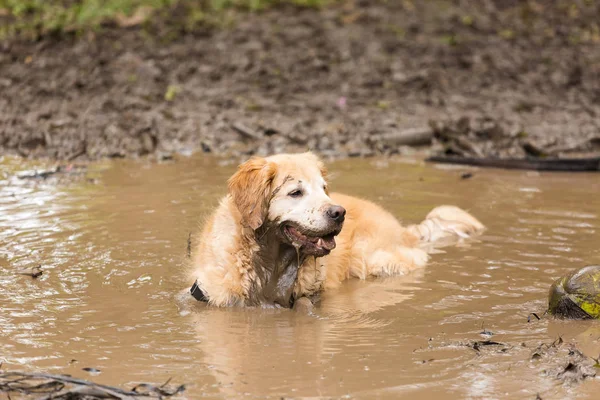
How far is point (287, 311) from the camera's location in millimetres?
7039

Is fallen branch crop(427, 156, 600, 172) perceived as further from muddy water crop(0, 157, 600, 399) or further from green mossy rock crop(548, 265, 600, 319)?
green mossy rock crop(548, 265, 600, 319)


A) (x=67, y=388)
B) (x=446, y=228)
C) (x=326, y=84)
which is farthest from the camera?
(x=326, y=84)

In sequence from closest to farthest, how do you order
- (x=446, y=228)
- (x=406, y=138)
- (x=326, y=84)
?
(x=446, y=228) → (x=406, y=138) → (x=326, y=84)

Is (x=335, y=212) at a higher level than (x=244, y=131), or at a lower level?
higher

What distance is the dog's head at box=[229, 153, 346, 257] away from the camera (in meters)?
6.83

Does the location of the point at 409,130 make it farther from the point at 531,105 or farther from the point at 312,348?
the point at 312,348

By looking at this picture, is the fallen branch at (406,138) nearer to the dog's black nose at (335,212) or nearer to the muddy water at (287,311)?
the muddy water at (287,311)

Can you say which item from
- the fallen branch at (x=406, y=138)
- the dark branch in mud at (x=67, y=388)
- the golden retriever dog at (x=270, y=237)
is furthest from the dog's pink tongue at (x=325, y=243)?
the fallen branch at (x=406, y=138)

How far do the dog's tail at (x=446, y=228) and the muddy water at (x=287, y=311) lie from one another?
0.70 ft

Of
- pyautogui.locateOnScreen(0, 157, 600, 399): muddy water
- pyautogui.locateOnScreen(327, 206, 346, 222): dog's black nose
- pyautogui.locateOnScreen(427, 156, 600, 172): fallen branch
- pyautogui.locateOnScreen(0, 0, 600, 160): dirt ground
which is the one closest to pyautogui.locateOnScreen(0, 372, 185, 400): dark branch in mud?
pyautogui.locateOnScreen(0, 157, 600, 399): muddy water

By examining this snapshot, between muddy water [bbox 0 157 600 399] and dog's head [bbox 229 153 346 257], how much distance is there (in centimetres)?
61

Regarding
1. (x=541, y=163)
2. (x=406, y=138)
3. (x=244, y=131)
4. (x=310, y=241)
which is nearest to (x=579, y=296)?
(x=310, y=241)

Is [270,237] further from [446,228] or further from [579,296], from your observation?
[446,228]

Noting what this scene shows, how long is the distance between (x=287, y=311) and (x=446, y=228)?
278cm
